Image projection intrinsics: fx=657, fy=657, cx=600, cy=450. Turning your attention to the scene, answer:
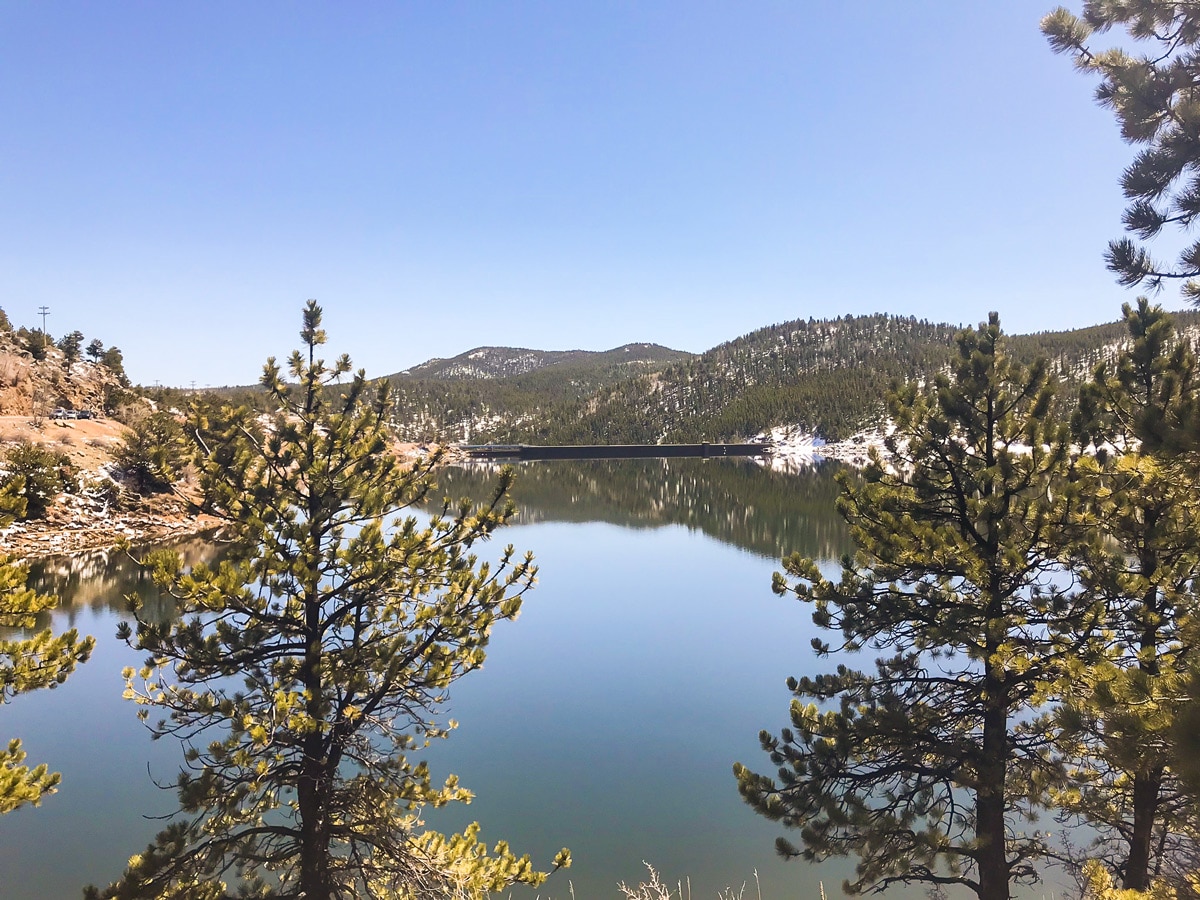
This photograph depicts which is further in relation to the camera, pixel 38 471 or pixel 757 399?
pixel 757 399

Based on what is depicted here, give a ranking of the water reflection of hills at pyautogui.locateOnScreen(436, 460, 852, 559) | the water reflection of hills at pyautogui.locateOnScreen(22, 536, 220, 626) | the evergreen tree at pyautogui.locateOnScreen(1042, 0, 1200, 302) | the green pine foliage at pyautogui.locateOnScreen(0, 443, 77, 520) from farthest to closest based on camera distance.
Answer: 1. the water reflection of hills at pyautogui.locateOnScreen(436, 460, 852, 559)
2. the green pine foliage at pyautogui.locateOnScreen(0, 443, 77, 520)
3. the water reflection of hills at pyautogui.locateOnScreen(22, 536, 220, 626)
4. the evergreen tree at pyautogui.locateOnScreen(1042, 0, 1200, 302)

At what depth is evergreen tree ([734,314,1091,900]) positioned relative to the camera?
7422 millimetres

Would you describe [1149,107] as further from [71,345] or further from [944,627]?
[71,345]

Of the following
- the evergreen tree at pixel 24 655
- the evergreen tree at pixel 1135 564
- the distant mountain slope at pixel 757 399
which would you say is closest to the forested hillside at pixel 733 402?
the distant mountain slope at pixel 757 399

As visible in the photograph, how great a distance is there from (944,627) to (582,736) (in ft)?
35.3

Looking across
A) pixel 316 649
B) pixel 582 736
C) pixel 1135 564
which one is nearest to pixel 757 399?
pixel 582 736

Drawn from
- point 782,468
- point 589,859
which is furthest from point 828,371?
point 589,859

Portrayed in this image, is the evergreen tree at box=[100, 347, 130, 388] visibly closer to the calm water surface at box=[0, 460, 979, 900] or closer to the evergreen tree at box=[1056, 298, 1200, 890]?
the calm water surface at box=[0, 460, 979, 900]

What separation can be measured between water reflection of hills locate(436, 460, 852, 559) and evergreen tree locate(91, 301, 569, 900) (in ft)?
54.2

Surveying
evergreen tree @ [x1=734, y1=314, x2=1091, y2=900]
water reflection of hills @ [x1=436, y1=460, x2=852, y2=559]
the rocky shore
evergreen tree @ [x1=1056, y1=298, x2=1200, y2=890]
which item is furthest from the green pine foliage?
evergreen tree @ [x1=1056, y1=298, x2=1200, y2=890]

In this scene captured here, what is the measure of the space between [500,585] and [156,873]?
4.08 m

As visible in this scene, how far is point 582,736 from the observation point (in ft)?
52.2

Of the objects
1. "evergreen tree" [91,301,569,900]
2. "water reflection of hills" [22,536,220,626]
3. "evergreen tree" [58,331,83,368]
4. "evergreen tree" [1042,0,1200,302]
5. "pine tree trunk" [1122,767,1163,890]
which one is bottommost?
"water reflection of hills" [22,536,220,626]

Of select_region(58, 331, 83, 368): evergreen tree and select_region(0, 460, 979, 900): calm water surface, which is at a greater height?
select_region(58, 331, 83, 368): evergreen tree
